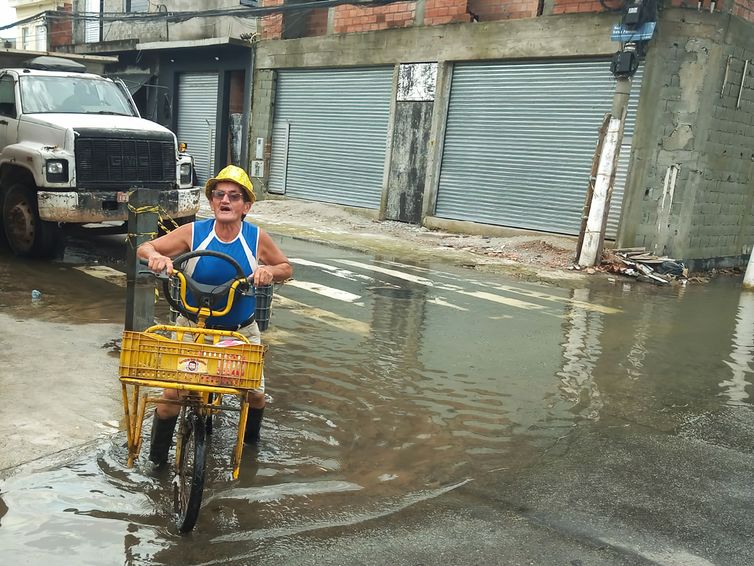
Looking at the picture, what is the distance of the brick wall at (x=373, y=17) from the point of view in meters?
18.5

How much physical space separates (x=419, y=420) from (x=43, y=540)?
2685 mm

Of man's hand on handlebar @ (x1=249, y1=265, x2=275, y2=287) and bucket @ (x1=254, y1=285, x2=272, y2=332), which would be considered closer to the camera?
man's hand on handlebar @ (x1=249, y1=265, x2=275, y2=287)

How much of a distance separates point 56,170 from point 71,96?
81.8 inches

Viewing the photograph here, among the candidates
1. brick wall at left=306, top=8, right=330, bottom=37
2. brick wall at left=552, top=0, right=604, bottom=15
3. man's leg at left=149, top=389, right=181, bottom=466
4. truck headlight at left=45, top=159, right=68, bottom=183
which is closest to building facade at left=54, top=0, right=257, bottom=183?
brick wall at left=306, top=8, right=330, bottom=37

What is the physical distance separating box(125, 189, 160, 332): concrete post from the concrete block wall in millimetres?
10325

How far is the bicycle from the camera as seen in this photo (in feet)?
10.8

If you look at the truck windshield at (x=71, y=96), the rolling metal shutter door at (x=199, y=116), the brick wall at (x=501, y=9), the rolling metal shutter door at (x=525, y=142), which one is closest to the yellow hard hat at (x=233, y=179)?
the truck windshield at (x=71, y=96)

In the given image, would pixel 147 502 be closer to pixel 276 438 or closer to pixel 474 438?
pixel 276 438

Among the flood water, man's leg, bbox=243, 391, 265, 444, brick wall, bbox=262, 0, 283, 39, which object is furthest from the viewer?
brick wall, bbox=262, 0, 283, 39

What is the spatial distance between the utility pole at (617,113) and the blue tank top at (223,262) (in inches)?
397

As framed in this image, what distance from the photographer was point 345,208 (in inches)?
782

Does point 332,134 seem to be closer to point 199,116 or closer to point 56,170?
point 199,116

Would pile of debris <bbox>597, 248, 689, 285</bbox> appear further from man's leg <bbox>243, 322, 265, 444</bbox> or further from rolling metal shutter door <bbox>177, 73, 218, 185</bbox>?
rolling metal shutter door <bbox>177, 73, 218, 185</bbox>

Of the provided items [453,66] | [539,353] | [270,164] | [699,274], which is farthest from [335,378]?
[270,164]
